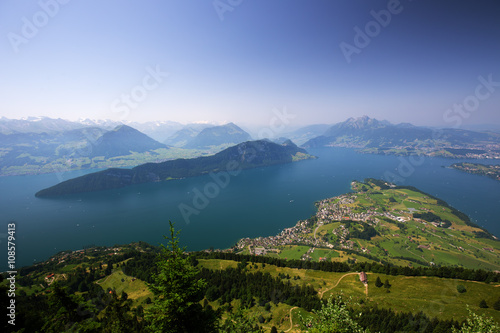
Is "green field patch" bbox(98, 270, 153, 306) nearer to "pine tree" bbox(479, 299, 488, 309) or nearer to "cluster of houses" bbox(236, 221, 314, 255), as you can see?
"cluster of houses" bbox(236, 221, 314, 255)

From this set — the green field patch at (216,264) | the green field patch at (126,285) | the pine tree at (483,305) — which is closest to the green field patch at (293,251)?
the green field patch at (216,264)

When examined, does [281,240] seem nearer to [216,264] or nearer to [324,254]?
[324,254]

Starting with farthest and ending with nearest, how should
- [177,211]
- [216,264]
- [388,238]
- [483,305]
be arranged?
[177,211] → [388,238] → [216,264] → [483,305]

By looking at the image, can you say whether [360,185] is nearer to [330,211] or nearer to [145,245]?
[330,211]

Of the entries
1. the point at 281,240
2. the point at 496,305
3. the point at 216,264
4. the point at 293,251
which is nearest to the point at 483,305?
the point at 496,305

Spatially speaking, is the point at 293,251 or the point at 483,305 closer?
the point at 483,305

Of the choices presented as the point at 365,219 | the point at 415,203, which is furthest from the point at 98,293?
the point at 415,203
